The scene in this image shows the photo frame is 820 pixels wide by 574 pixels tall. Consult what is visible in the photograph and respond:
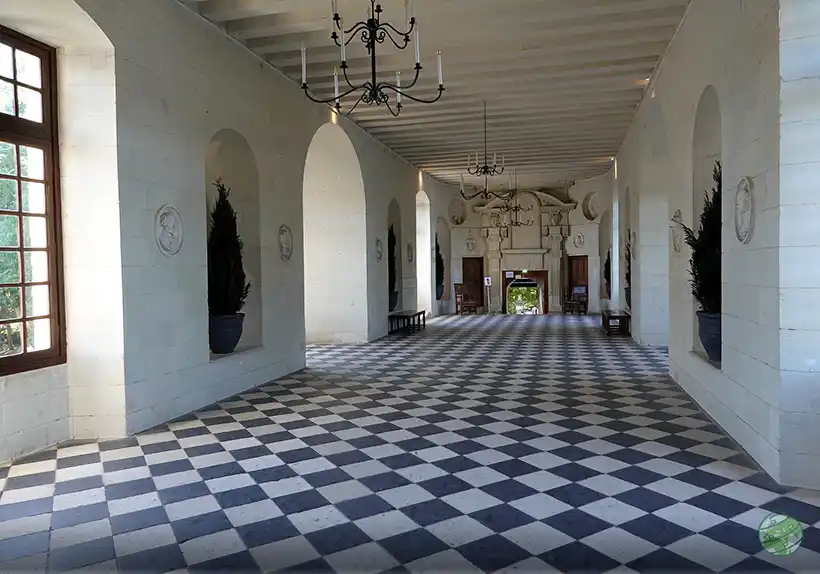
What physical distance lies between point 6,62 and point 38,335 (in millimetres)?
1986

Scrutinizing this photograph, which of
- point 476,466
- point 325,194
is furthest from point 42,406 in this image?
point 325,194

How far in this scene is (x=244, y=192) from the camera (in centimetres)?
678

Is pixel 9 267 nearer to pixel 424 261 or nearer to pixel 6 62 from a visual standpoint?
pixel 6 62

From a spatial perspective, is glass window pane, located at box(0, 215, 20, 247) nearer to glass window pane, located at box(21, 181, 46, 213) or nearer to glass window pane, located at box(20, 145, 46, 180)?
glass window pane, located at box(21, 181, 46, 213)

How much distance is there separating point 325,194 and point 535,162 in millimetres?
6061

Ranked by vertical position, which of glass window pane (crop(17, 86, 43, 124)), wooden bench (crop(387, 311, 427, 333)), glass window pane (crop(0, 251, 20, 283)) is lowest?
wooden bench (crop(387, 311, 427, 333))

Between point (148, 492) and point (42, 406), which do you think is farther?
point (42, 406)

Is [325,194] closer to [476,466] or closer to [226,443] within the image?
[226,443]

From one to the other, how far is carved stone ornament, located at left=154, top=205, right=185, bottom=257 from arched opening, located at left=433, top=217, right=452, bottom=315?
13.1 meters

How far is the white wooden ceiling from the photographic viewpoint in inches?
229

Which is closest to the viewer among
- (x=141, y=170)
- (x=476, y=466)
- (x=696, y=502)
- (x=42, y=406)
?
(x=696, y=502)

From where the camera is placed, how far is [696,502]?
3273mm

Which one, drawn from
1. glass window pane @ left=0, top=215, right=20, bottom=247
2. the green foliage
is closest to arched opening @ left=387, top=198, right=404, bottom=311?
glass window pane @ left=0, top=215, right=20, bottom=247

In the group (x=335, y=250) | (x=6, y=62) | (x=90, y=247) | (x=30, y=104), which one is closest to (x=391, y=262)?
(x=335, y=250)
